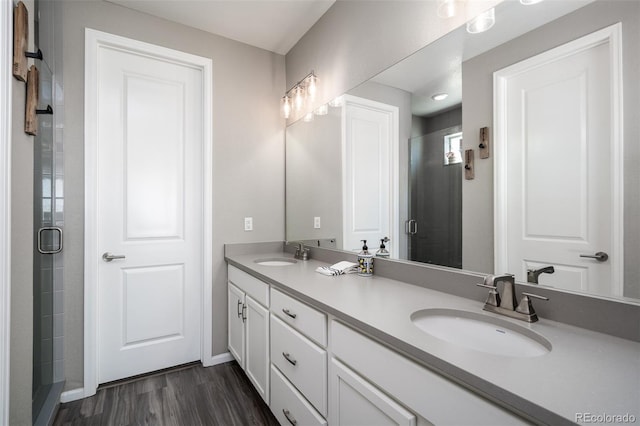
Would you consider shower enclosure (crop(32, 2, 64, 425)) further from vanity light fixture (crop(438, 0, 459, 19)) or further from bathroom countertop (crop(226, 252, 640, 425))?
vanity light fixture (crop(438, 0, 459, 19))

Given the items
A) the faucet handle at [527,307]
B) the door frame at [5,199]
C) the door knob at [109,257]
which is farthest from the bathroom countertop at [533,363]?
the door knob at [109,257]

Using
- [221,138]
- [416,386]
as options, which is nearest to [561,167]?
[416,386]

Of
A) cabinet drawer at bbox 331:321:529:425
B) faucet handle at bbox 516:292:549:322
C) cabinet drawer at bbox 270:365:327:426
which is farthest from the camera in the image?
cabinet drawer at bbox 270:365:327:426

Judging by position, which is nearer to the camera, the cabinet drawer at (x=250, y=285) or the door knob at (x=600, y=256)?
the door knob at (x=600, y=256)

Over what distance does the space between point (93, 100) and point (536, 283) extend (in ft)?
8.62

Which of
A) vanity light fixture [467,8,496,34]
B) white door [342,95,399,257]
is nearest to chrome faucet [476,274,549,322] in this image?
white door [342,95,399,257]

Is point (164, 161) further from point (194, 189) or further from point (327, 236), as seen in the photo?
point (327, 236)

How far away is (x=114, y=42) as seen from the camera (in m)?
2.09

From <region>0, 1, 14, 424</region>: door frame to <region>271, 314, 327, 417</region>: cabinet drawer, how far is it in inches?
41.8

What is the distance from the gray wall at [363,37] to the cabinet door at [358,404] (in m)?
1.45

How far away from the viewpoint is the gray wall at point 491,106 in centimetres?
82

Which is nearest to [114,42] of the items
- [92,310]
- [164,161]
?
[164,161]

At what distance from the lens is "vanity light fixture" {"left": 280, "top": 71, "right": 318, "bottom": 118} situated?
7.59 feet

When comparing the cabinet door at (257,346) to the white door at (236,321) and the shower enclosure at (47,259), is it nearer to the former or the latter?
the white door at (236,321)
